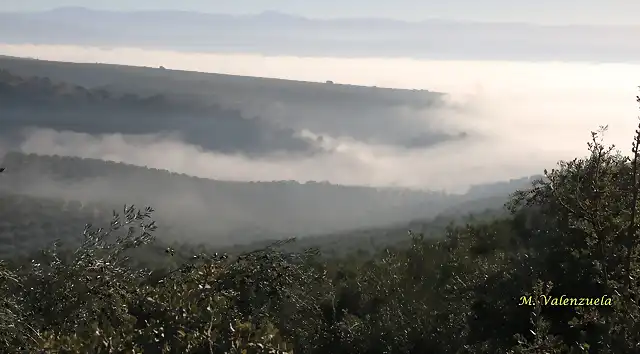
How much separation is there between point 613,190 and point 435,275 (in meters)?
11.4

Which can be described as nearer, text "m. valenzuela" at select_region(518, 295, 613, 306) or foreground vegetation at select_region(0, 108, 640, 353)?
foreground vegetation at select_region(0, 108, 640, 353)

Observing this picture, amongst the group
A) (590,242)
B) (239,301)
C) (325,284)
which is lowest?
(325,284)

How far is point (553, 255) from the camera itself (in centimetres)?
1515

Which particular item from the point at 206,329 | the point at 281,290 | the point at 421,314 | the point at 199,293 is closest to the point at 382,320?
the point at 421,314

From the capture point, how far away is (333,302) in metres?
22.6

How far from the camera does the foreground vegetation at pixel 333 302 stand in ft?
30.7

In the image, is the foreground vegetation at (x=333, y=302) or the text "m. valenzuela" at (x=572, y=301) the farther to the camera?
the text "m. valenzuela" at (x=572, y=301)

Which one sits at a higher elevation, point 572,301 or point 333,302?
point 572,301

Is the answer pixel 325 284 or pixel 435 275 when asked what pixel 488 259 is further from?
pixel 325 284

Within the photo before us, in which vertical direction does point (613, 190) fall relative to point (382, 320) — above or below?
above

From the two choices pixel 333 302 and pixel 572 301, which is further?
pixel 333 302

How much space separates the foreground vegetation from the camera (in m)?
9.35

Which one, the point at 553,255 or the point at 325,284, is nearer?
the point at 553,255

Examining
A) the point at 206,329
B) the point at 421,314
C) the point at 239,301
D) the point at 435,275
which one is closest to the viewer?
the point at 206,329
